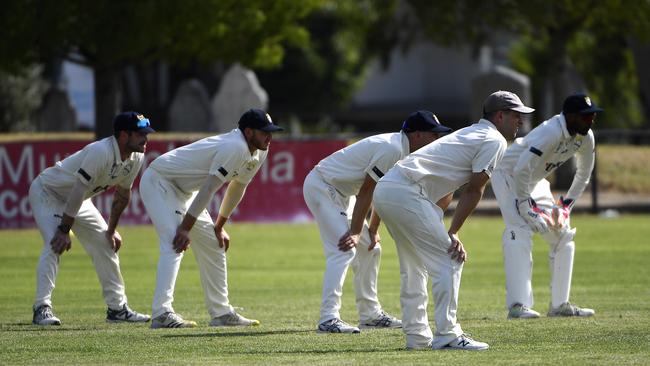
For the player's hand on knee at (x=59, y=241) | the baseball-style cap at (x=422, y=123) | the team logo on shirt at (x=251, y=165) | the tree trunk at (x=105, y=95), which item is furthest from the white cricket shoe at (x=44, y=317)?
the tree trunk at (x=105, y=95)

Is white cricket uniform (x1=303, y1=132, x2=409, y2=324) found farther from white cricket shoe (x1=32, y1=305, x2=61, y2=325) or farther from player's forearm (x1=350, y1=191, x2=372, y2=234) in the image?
white cricket shoe (x1=32, y1=305, x2=61, y2=325)

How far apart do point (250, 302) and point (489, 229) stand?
12392 millimetres

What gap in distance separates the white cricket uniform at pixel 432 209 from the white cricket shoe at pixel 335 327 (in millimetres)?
1314

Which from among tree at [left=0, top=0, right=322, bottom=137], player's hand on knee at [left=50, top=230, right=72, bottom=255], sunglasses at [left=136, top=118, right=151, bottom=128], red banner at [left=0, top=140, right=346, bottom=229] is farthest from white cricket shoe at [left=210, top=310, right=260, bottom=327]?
tree at [left=0, top=0, right=322, bottom=137]

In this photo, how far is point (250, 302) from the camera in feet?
49.4

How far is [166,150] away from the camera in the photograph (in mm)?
27156

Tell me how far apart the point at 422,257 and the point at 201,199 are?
2.62m

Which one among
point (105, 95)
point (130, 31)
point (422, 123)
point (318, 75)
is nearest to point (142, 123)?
point (422, 123)

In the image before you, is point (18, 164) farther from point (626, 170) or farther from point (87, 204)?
point (626, 170)

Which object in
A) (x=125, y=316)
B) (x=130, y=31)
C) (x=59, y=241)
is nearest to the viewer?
(x=59, y=241)

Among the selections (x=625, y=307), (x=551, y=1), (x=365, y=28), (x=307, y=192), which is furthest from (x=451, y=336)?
(x=365, y=28)

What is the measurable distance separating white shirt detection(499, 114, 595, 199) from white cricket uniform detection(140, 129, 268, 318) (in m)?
2.37

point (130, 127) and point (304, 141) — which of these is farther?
point (304, 141)

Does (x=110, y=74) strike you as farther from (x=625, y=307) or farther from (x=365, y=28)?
(x=625, y=307)
